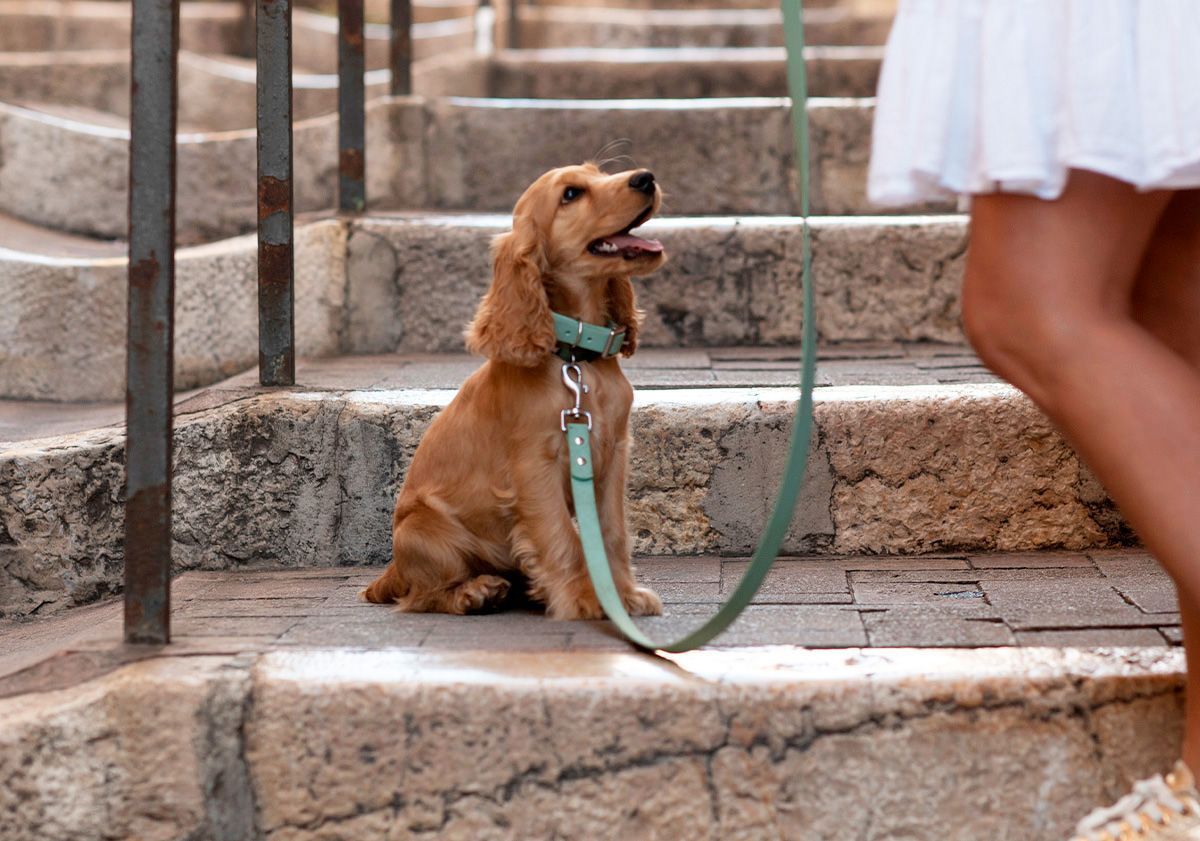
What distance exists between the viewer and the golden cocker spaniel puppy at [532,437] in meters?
2.39

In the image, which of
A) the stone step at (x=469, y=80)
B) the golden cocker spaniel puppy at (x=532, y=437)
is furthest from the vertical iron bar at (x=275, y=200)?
the stone step at (x=469, y=80)

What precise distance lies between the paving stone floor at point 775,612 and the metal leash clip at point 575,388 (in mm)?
→ 344

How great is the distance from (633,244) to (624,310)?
0.17 m

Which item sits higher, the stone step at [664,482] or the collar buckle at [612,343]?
the collar buckle at [612,343]

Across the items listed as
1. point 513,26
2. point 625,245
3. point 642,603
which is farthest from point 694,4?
point 642,603

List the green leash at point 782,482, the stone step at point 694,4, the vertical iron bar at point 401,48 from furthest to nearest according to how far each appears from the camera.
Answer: the stone step at point 694,4 → the vertical iron bar at point 401,48 → the green leash at point 782,482

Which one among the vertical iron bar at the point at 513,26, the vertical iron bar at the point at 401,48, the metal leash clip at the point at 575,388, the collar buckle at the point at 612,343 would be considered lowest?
the metal leash clip at the point at 575,388

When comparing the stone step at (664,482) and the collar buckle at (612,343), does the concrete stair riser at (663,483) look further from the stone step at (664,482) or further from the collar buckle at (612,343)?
the collar buckle at (612,343)

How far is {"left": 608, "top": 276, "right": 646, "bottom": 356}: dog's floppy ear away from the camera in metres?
2.58

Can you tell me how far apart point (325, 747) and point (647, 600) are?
0.63 meters

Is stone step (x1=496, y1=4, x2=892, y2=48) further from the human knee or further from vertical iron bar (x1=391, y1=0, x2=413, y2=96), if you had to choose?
the human knee

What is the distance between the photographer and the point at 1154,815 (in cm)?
165

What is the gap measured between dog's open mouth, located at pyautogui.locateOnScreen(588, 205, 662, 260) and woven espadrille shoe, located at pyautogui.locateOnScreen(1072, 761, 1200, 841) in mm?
1176

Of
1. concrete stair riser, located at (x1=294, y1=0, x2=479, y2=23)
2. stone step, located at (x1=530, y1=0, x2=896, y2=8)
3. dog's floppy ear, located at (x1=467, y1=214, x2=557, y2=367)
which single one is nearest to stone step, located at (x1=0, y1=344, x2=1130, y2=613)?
dog's floppy ear, located at (x1=467, y1=214, x2=557, y2=367)
